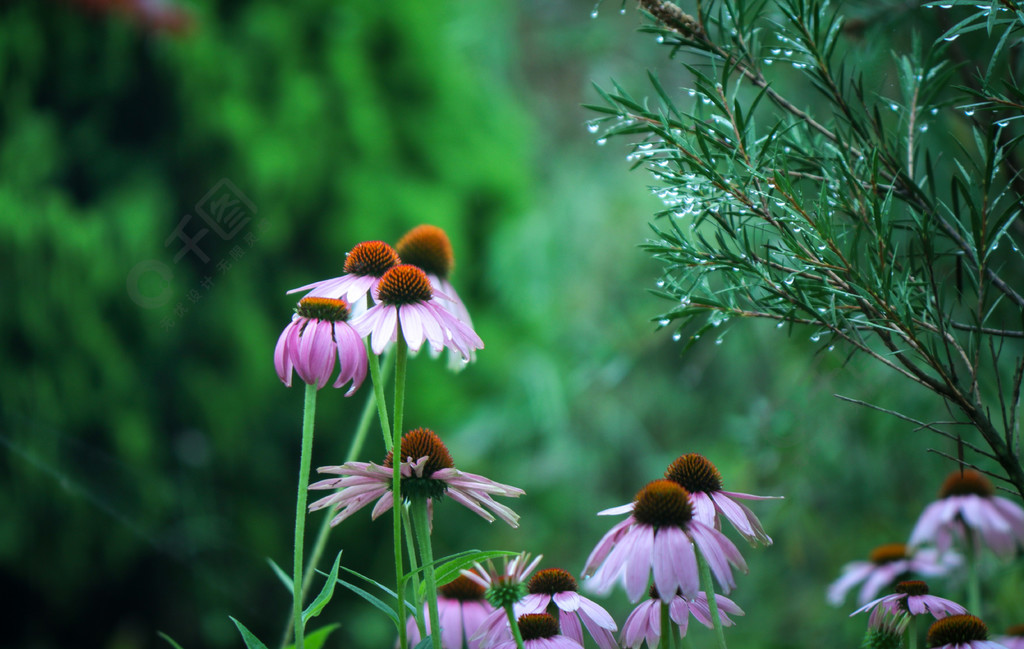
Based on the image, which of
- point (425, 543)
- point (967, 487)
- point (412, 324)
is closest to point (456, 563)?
point (425, 543)

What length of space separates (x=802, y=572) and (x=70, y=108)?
1965 mm

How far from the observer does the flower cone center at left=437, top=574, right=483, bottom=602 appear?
446 mm

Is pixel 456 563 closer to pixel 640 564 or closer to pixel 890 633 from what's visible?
pixel 640 564

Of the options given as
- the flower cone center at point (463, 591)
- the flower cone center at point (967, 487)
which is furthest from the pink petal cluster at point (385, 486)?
the flower cone center at point (967, 487)

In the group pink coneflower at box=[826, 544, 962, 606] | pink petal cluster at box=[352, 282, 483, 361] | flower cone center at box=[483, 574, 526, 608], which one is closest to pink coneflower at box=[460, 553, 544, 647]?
flower cone center at box=[483, 574, 526, 608]

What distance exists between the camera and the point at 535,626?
1.15 feet

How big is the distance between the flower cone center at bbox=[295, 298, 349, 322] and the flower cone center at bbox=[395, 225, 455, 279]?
0.17 m

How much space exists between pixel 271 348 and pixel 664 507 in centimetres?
158

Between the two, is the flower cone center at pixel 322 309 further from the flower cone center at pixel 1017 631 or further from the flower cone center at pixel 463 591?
the flower cone center at pixel 1017 631

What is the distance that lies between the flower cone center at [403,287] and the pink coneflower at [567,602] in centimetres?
16

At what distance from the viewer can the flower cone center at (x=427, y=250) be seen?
0.55m

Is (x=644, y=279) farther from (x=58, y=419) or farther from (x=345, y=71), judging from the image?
(x=58, y=419)

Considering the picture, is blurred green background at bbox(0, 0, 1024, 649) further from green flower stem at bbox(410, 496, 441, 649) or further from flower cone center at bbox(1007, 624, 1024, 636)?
green flower stem at bbox(410, 496, 441, 649)

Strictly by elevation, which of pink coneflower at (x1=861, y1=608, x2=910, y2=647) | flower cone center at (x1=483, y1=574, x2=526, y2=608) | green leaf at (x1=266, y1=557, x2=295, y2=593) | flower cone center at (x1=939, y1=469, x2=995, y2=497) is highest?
flower cone center at (x1=939, y1=469, x2=995, y2=497)
